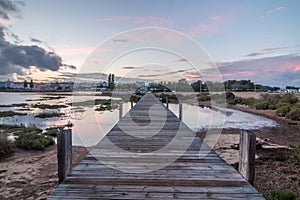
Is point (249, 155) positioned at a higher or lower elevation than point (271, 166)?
higher

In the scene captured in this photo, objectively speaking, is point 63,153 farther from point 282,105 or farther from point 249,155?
point 282,105

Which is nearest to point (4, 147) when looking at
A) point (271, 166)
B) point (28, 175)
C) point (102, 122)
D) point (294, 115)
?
point (28, 175)

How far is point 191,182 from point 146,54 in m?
14.0

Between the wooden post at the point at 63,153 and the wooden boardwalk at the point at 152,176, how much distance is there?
0.32 ft

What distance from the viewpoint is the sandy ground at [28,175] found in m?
5.24

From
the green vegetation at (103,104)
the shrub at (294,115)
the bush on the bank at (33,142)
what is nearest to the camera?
the bush on the bank at (33,142)

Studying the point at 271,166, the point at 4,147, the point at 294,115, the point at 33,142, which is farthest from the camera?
the point at 294,115

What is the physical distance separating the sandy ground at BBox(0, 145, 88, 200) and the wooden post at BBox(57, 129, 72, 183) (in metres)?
2.60

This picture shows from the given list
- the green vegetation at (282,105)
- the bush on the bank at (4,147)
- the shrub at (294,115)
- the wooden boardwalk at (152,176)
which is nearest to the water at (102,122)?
the shrub at (294,115)

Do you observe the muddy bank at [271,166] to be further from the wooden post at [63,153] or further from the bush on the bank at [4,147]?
the bush on the bank at [4,147]

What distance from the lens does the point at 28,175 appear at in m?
6.43

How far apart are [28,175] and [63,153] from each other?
4473mm

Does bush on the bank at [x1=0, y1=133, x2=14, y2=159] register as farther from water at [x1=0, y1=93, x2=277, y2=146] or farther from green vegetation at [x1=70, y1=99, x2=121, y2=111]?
green vegetation at [x1=70, y1=99, x2=121, y2=111]

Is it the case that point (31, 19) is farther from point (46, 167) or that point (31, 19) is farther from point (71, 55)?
point (46, 167)
